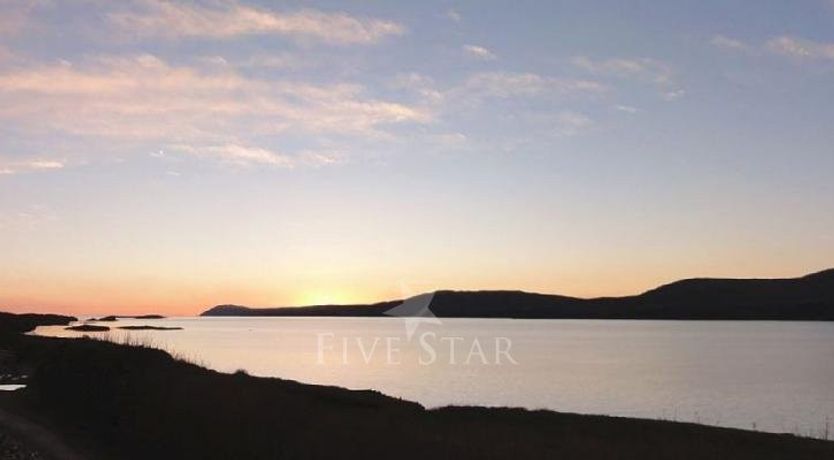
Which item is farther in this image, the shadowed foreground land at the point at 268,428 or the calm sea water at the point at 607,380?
the calm sea water at the point at 607,380

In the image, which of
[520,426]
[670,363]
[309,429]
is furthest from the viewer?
[670,363]

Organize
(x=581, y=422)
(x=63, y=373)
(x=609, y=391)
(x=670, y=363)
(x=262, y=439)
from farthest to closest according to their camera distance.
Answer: (x=670, y=363) < (x=609, y=391) < (x=581, y=422) < (x=63, y=373) < (x=262, y=439)

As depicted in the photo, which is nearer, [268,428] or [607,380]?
[268,428]

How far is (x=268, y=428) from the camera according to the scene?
76.8ft

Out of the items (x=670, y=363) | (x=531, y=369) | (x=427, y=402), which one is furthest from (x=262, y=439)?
(x=670, y=363)

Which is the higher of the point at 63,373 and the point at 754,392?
the point at 63,373

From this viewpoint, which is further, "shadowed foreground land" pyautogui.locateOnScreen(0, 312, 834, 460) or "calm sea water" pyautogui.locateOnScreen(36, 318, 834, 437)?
"calm sea water" pyautogui.locateOnScreen(36, 318, 834, 437)

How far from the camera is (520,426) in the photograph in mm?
37156

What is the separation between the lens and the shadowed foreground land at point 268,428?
2281 cm

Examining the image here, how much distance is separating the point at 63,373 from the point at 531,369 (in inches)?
3265

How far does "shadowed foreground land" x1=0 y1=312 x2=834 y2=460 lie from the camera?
2281cm

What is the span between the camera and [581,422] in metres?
40.4

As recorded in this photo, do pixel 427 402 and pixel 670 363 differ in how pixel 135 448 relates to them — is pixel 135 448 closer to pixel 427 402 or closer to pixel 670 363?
pixel 427 402

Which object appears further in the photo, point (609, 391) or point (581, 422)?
point (609, 391)
